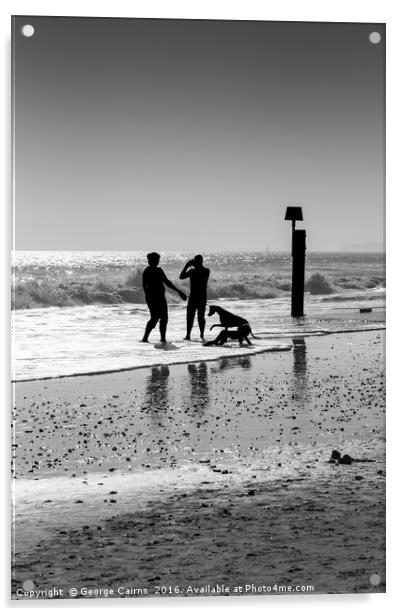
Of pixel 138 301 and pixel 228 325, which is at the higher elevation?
pixel 138 301

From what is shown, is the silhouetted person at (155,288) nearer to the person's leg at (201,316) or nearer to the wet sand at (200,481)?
the person's leg at (201,316)

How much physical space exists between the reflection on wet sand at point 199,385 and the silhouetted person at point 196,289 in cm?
19

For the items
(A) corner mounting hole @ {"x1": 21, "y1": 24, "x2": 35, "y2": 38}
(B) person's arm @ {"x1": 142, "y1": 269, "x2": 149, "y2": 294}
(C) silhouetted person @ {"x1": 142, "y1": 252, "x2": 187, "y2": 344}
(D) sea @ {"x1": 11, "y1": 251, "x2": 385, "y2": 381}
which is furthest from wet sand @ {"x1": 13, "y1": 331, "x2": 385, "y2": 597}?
(A) corner mounting hole @ {"x1": 21, "y1": 24, "x2": 35, "y2": 38}

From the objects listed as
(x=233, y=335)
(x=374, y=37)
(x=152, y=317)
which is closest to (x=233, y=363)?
(x=233, y=335)

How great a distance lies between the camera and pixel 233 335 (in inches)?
181

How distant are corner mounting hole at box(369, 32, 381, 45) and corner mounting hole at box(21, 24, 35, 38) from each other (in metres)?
1.88

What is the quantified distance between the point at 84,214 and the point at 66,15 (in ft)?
3.54

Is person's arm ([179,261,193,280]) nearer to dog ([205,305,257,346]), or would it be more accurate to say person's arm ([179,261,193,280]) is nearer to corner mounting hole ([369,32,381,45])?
dog ([205,305,257,346])

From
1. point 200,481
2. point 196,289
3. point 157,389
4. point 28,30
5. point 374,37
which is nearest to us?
point 200,481

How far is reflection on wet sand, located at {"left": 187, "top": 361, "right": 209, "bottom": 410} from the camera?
14.8 ft

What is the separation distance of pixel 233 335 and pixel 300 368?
0.57 metres

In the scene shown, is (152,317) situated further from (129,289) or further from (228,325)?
(228,325)

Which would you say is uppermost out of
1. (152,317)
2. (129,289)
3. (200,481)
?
(129,289)
